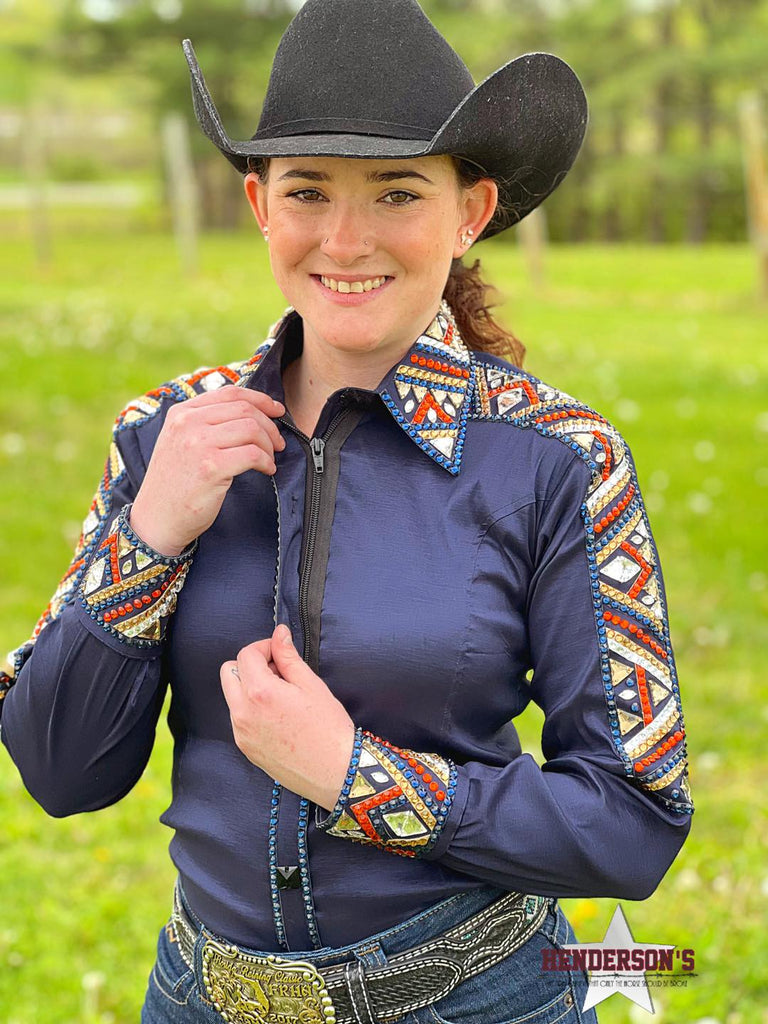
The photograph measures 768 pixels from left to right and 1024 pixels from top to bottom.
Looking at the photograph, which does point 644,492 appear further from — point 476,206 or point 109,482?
point 109,482

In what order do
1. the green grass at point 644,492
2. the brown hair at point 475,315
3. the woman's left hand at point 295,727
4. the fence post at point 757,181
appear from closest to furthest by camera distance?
1. the woman's left hand at point 295,727
2. the brown hair at point 475,315
3. the green grass at point 644,492
4. the fence post at point 757,181

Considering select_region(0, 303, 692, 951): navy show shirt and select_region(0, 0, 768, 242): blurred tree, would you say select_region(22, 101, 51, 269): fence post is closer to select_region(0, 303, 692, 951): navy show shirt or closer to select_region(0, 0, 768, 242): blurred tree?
select_region(0, 0, 768, 242): blurred tree

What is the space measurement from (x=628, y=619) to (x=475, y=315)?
2.20 ft

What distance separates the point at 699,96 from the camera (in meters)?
29.0

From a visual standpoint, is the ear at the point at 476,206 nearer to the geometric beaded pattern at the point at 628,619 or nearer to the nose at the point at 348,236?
the nose at the point at 348,236

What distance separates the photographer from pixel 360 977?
1827 mm

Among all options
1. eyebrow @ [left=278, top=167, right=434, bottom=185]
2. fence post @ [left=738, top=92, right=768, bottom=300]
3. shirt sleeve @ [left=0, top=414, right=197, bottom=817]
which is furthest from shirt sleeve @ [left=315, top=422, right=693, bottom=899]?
fence post @ [left=738, top=92, right=768, bottom=300]

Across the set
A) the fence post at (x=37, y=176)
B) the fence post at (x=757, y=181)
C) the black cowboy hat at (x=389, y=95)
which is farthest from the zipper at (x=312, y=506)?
the fence post at (x=37, y=176)

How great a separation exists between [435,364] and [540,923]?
869 millimetres

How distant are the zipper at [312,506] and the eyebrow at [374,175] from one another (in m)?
0.34

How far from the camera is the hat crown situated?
183cm

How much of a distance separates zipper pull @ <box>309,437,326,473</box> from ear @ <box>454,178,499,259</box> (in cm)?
39

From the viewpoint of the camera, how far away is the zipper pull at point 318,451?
1893 millimetres
